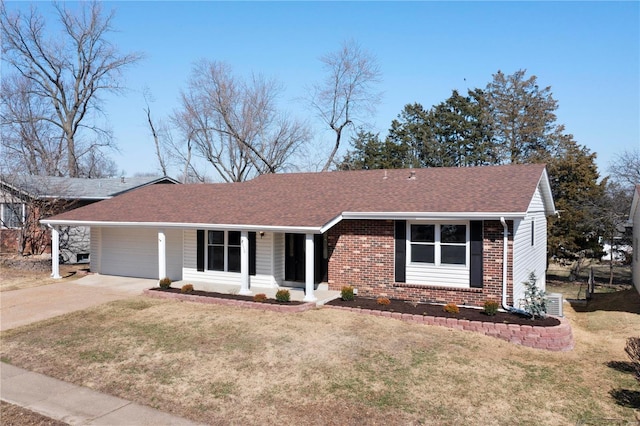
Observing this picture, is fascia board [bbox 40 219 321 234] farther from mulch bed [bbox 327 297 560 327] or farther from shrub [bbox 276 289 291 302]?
mulch bed [bbox 327 297 560 327]

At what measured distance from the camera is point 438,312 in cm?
1203

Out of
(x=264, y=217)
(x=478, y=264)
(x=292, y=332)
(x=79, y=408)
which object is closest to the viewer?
(x=79, y=408)

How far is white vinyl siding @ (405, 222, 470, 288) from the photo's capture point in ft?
42.5

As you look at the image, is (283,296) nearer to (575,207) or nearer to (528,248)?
(528,248)

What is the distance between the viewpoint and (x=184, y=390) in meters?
7.76

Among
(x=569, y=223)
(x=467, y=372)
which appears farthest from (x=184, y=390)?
(x=569, y=223)

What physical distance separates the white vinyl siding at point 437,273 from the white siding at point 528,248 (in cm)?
125

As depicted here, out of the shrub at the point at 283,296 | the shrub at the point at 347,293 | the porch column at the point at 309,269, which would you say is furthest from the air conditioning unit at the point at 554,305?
the shrub at the point at 283,296

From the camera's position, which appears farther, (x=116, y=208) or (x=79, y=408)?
(x=116, y=208)

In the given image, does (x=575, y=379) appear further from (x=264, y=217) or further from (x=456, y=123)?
(x=456, y=123)

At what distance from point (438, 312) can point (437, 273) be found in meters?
1.52

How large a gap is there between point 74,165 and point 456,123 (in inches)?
1131

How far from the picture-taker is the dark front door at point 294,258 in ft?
51.9

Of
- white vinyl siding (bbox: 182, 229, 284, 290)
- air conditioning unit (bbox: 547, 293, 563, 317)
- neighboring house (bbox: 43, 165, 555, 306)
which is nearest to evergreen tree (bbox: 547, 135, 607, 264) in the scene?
neighboring house (bbox: 43, 165, 555, 306)
